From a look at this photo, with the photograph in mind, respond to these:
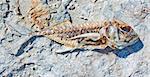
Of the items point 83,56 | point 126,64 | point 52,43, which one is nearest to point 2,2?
point 52,43

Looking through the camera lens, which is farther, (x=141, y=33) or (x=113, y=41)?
(x=141, y=33)

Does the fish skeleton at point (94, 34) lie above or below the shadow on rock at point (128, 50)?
above

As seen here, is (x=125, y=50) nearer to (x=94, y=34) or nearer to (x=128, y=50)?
(x=128, y=50)

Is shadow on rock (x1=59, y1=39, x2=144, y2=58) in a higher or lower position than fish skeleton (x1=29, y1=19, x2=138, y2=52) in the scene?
lower

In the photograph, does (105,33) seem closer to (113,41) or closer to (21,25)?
(113,41)

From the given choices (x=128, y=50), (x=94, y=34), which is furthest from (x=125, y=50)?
(x=94, y=34)

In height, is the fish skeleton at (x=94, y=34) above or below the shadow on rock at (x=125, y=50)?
above

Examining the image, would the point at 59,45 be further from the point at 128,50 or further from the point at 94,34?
the point at 128,50

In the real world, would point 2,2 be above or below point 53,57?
above
